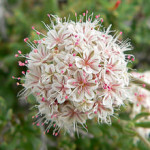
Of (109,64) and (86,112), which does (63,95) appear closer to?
(86,112)

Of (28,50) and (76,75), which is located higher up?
(28,50)

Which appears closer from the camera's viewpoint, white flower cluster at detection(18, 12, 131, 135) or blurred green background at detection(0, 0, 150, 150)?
white flower cluster at detection(18, 12, 131, 135)

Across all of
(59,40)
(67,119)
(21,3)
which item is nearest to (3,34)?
(21,3)

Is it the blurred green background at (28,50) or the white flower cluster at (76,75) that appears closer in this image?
the white flower cluster at (76,75)

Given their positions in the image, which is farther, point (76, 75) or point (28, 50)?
point (28, 50)
